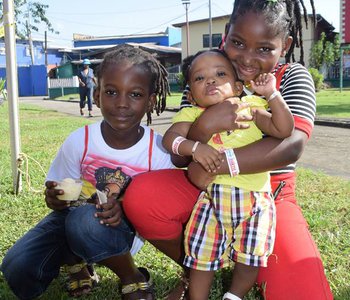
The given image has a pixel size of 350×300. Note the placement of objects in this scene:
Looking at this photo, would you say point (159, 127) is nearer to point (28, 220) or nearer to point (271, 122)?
point (28, 220)

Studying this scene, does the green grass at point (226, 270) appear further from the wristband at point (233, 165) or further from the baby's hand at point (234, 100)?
the baby's hand at point (234, 100)

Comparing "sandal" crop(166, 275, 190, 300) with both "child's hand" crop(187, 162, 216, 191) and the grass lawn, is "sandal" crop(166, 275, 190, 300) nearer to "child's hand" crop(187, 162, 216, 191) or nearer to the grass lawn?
"child's hand" crop(187, 162, 216, 191)

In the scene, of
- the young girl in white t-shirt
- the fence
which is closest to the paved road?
the young girl in white t-shirt

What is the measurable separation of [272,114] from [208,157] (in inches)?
12.3

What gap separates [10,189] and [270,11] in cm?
305

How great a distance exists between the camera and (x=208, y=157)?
190 cm

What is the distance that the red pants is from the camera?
77.4 inches

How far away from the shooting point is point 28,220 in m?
3.36

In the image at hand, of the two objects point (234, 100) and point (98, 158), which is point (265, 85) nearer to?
point (234, 100)

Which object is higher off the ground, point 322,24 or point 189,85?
point 322,24

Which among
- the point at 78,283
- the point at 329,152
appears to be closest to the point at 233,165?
the point at 78,283

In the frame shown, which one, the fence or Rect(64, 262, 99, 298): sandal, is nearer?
Rect(64, 262, 99, 298): sandal

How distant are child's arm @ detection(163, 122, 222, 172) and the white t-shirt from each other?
26 cm

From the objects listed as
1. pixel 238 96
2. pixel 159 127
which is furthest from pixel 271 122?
pixel 159 127
